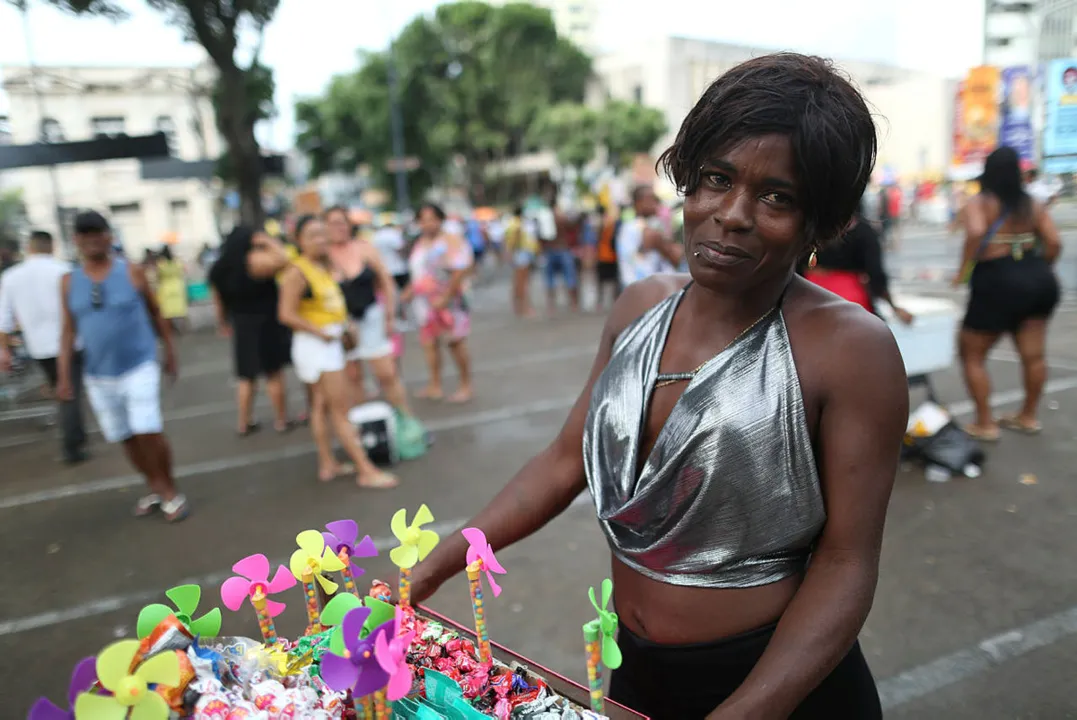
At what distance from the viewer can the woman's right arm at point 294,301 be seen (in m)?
5.08

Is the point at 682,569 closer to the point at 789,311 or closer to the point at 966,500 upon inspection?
the point at 789,311

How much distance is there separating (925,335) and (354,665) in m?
5.20

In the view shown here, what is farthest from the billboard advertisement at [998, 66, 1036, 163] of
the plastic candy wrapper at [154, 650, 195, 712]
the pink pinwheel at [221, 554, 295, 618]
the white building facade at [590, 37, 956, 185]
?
the white building facade at [590, 37, 956, 185]

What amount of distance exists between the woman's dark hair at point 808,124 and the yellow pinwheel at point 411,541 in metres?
0.76

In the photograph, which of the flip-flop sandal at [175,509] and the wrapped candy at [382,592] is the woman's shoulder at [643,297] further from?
the flip-flop sandal at [175,509]

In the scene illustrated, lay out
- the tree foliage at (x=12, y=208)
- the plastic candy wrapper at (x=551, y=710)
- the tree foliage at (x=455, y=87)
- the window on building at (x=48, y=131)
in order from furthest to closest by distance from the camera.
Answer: the tree foliage at (x=455, y=87) → the tree foliage at (x=12, y=208) → the window on building at (x=48, y=131) → the plastic candy wrapper at (x=551, y=710)

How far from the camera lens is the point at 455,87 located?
119ft

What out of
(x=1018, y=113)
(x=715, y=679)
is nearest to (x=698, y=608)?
(x=715, y=679)

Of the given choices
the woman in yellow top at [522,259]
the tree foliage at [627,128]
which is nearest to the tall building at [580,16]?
the tree foliage at [627,128]

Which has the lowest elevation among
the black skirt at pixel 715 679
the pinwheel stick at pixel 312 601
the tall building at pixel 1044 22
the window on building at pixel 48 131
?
the black skirt at pixel 715 679

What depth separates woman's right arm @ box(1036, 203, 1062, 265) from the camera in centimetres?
489

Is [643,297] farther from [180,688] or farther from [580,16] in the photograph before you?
[580,16]

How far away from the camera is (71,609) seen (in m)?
3.76

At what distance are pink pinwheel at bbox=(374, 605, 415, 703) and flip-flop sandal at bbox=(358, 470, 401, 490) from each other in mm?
4268
